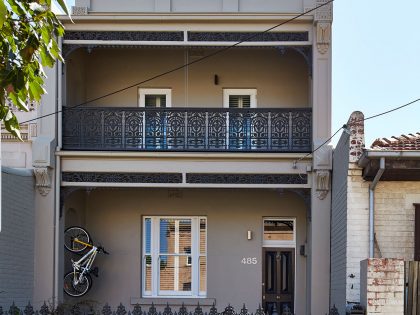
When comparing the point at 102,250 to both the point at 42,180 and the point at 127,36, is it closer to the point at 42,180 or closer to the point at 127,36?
the point at 42,180

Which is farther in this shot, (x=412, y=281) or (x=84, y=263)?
(x=84, y=263)

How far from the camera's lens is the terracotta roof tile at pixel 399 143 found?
12.0 m

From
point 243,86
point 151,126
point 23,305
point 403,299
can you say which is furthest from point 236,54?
point 403,299

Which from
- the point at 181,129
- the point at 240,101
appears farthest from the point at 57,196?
the point at 240,101

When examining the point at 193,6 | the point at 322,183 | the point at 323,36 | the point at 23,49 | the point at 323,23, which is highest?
the point at 193,6

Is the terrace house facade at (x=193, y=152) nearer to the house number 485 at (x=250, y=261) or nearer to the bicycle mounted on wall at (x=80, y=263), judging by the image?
the house number 485 at (x=250, y=261)

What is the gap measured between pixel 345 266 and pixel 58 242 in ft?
19.8

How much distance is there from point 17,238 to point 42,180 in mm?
1386

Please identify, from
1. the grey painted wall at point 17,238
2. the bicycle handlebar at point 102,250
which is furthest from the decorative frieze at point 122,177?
the bicycle handlebar at point 102,250

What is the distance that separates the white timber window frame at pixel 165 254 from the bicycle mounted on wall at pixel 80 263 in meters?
1.29

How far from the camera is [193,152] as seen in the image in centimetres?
1556

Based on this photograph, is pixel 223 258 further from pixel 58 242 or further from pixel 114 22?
pixel 114 22

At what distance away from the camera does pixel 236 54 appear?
17.4 meters

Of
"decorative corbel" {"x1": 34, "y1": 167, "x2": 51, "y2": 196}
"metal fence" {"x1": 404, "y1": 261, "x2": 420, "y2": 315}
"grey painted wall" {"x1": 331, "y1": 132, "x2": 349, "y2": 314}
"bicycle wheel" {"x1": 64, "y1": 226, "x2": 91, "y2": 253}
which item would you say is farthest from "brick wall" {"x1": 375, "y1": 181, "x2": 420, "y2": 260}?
"bicycle wheel" {"x1": 64, "y1": 226, "x2": 91, "y2": 253}
